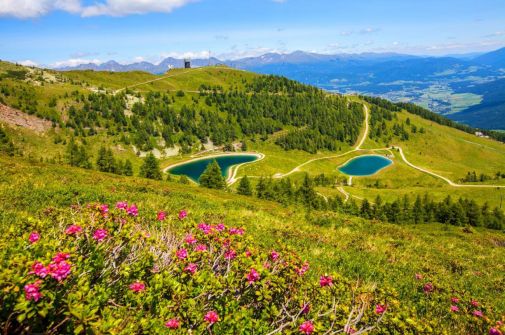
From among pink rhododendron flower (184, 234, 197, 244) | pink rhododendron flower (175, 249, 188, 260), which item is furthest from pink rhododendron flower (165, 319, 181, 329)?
pink rhododendron flower (184, 234, 197, 244)

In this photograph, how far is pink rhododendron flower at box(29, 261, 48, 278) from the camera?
432 centimetres

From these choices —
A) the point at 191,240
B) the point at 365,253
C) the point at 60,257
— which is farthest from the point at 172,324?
the point at 365,253

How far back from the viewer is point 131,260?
22.3 feet

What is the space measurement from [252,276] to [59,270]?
3.37 m

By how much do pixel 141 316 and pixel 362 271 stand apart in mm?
11807

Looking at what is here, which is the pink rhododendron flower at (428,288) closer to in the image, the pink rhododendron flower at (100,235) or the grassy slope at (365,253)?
the grassy slope at (365,253)

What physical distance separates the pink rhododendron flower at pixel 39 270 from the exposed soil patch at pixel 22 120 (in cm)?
20989

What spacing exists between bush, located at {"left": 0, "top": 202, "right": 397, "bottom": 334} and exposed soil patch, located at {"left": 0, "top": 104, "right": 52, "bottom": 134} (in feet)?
683

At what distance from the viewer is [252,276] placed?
635cm

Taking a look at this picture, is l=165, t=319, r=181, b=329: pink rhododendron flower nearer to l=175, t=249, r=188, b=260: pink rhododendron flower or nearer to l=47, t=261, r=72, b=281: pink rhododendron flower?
l=47, t=261, r=72, b=281: pink rhododendron flower

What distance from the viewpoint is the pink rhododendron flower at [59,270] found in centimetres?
441

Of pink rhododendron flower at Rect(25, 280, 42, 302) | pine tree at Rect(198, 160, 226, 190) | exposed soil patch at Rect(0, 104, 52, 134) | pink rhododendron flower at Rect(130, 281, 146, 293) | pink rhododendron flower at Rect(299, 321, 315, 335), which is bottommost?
pine tree at Rect(198, 160, 226, 190)

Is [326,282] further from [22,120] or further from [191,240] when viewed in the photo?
[22,120]

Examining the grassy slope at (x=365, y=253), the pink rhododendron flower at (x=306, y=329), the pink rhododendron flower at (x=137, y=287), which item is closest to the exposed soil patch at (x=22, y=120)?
the grassy slope at (x=365, y=253)
